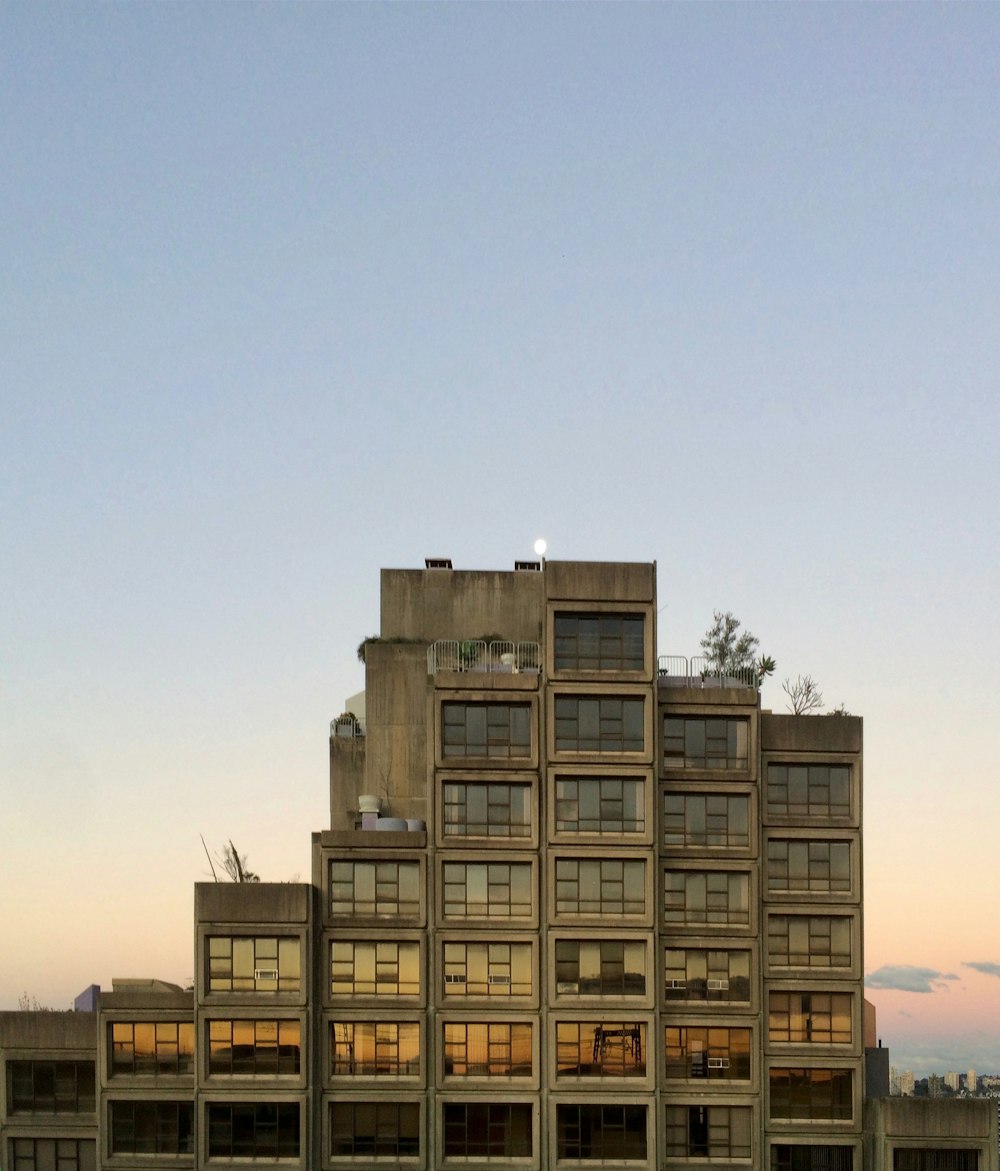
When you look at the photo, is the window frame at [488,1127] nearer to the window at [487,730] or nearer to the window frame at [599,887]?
the window frame at [599,887]

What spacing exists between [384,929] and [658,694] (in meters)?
16.9

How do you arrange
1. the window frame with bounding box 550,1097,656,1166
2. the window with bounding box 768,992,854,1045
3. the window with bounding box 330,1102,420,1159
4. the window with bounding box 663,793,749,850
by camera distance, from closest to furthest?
the window frame with bounding box 550,1097,656,1166
the window with bounding box 330,1102,420,1159
the window with bounding box 768,992,854,1045
the window with bounding box 663,793,749,850

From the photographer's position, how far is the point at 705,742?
72312 millimetres

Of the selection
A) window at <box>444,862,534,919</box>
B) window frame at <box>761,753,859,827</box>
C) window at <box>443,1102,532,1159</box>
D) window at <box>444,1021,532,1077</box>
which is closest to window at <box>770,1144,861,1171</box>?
window at <box>443,1102,532,1159</box>

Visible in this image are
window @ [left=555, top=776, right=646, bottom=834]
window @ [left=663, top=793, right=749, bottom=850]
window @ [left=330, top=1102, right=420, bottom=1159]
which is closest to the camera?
window @ [left=330, top=1102, right=420, bottom=1159]

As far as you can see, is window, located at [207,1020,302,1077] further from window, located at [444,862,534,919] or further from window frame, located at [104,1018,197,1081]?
window, located at [444,862,534,919]

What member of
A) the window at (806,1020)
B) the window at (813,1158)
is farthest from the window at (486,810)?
the window at (813,1158)

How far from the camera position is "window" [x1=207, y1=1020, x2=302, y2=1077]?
6850cm

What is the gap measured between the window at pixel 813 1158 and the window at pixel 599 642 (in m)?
23.3

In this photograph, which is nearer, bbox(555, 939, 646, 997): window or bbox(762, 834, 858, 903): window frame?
bbox(555, 939, 646, 997): window

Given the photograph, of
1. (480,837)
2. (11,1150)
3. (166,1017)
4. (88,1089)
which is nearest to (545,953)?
(480,837)

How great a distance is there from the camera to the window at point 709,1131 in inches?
2739

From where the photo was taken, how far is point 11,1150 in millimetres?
71188

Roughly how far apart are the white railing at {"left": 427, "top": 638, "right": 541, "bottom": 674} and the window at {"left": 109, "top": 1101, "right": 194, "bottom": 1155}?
2345cm
